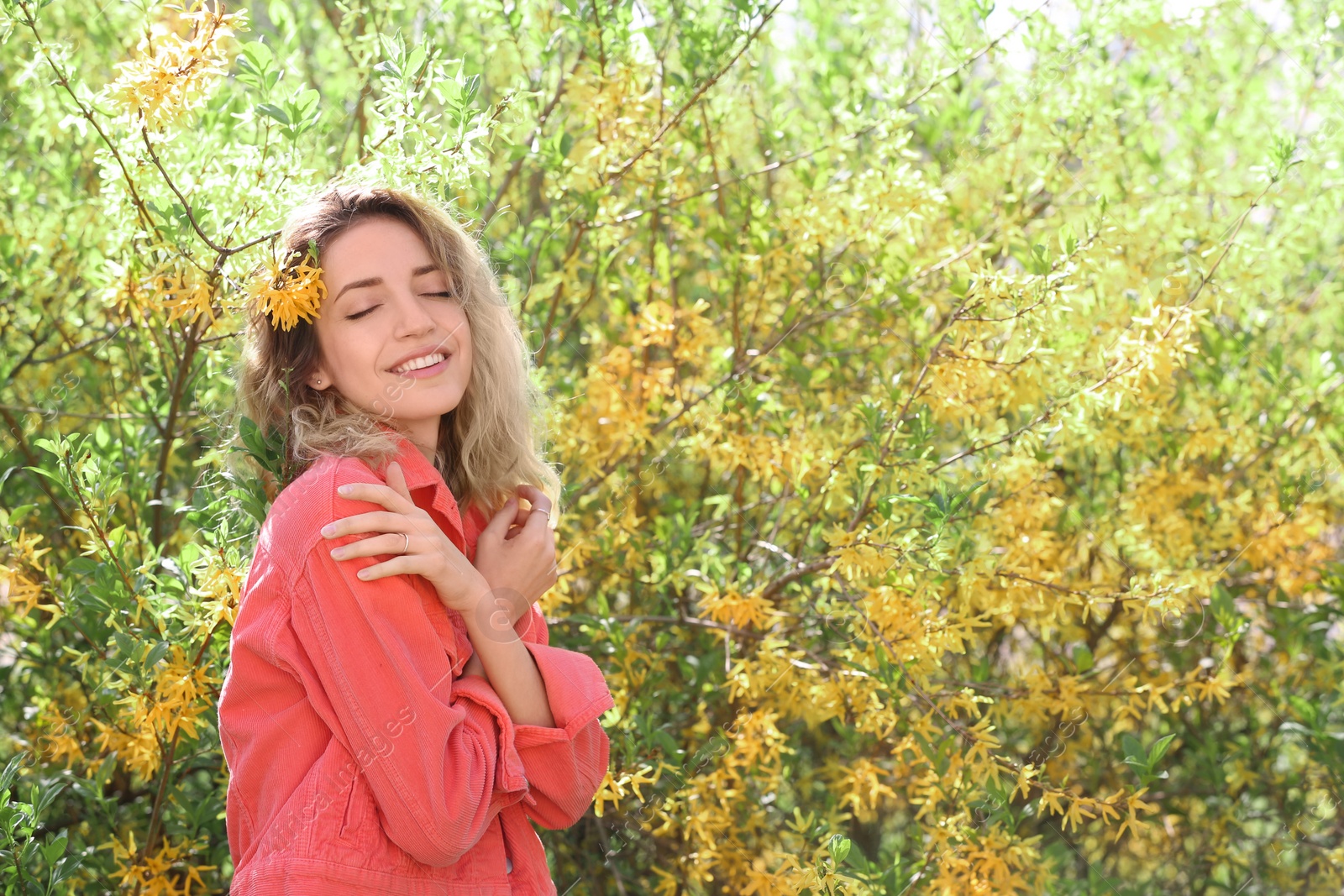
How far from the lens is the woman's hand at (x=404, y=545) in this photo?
1152 millimetres

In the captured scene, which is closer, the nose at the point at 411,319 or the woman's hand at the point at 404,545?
the woman's hand at the point at 404,545

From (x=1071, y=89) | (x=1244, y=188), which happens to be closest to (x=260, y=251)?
(x=1071, y=89)

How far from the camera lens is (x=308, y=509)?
3.90 ft

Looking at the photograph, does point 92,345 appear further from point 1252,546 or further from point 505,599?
point 1252,546

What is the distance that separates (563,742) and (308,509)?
40cm

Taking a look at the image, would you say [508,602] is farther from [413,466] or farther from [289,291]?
[289,291]

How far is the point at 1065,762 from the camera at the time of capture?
2.53 m

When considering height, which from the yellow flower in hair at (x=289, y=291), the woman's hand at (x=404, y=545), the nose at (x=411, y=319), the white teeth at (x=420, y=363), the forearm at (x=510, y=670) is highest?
the yellow flower in hair at (x=289, y=291)

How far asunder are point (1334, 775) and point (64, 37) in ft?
10.2

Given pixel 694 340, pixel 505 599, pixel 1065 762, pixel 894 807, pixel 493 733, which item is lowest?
pixel 894 807

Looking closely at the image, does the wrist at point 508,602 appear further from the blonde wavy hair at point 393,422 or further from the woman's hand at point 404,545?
the blonde wavy hair at point 393,422

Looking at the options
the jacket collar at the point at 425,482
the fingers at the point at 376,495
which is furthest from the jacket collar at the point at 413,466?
the fingers at the point at 376,495

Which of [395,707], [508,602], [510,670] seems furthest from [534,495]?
[395,707]

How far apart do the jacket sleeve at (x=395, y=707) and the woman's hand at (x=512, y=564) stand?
0.13 m
